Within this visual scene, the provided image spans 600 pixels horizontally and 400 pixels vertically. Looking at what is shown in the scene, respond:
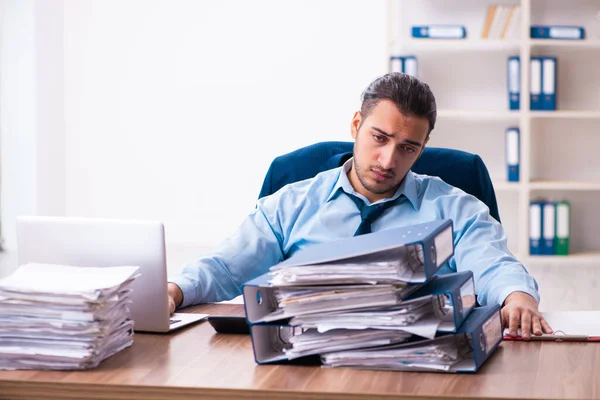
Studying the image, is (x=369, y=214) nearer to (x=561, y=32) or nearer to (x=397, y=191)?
(x=397, y=191)

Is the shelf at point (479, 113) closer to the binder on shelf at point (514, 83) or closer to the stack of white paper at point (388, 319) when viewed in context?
the binder on shelf at point (514, 83)

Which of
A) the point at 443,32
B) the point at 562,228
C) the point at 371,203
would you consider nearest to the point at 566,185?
the point at 562,228

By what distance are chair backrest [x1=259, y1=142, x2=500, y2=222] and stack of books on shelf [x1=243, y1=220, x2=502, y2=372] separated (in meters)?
0.98

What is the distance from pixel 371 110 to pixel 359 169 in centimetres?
14

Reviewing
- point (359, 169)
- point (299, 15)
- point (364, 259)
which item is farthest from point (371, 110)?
point (299, 15)

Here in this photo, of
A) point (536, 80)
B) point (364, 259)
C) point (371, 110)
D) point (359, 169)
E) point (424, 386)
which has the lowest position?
point (424, 386)

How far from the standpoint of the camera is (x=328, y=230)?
2.07m

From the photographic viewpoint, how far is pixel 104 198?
6133 mm

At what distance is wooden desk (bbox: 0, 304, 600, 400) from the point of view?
44.8 inches

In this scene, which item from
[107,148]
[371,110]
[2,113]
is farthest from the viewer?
[107,148]

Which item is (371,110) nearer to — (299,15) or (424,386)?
(424,386)

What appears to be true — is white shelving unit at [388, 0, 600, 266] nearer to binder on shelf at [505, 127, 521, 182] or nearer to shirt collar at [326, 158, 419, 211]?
binder on shelf at [505, 127, 521, 182]

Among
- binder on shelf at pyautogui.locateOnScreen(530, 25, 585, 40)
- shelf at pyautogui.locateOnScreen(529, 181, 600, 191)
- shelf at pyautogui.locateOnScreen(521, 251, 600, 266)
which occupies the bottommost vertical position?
shelf at pyautogui.locateOnScreen(521, 251, 600, 266)

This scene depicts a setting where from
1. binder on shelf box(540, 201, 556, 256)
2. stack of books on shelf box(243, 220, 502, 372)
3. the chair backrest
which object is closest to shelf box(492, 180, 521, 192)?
binder on shelf box(540, 201, 556, 256)
